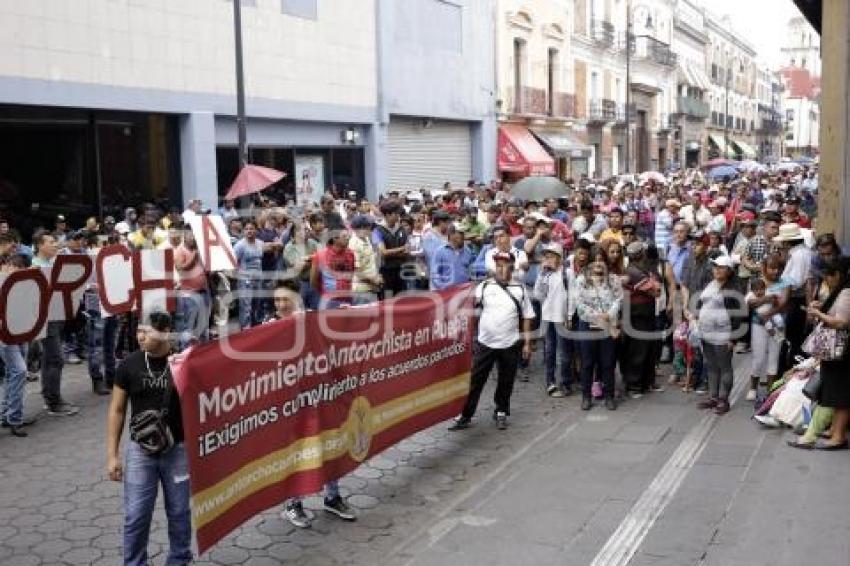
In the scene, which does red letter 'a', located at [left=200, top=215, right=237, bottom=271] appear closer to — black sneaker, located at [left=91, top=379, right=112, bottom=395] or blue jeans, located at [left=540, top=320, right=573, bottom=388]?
black sneaker, located at [left=91, top=379, right=112, bottom=395]

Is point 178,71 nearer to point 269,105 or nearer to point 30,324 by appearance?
point 269,105

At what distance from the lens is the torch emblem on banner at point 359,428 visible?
661cm

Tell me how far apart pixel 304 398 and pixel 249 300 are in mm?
6994

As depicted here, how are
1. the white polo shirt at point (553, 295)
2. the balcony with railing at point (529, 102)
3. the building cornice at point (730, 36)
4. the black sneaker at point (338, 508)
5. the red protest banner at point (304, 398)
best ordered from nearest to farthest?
the red protest banner at point (304, 398), the black sneaker at point (338, 508), the white polo shirt at point (553, 295), the balcony with railing at point (529, 102), the building cornice at point (730, 36)

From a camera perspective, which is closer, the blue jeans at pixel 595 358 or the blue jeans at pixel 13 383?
the blue jeans at pixel 13 383

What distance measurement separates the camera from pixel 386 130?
83.8ft

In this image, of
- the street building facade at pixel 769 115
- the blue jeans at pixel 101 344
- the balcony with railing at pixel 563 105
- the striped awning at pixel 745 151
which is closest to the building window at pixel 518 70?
the balcony with railing at pixel 563 105

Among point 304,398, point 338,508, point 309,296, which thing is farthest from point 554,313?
point 304,398

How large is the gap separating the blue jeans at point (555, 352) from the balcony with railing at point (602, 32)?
106ft

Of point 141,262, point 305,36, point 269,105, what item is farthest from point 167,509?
point 305,36

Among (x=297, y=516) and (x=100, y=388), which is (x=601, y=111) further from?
(x=297, y=516)

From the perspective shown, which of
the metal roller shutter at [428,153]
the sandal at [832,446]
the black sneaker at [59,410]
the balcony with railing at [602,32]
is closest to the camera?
the sandal at [832,446]

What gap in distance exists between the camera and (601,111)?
41.5 meters

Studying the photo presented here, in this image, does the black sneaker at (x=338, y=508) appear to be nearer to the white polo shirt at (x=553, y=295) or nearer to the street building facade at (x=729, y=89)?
the white polo shirt at (x=553, y=295)
